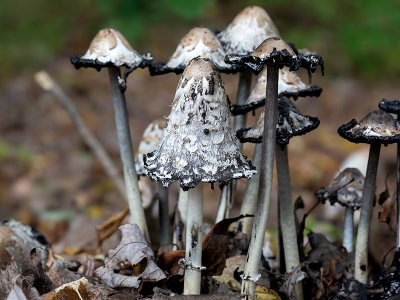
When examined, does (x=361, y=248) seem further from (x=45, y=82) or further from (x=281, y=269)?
(x=45, y=82)

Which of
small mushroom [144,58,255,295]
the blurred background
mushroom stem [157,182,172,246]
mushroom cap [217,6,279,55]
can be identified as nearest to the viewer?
small mushroom [144,58,255,295]

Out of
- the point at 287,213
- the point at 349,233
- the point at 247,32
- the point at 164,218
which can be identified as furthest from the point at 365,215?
the point at 164,218

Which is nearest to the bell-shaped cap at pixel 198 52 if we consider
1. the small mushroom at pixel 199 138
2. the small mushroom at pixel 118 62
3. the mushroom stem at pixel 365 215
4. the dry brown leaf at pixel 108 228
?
A: the small mushroom at pixel 118 62

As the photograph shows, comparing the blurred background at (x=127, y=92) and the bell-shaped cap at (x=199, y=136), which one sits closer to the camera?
the bell-shaped cap at (x=199, y=136)

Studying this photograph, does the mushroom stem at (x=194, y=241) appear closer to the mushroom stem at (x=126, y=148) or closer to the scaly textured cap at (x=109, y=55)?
the mushroom stem at (x=126, y=148)

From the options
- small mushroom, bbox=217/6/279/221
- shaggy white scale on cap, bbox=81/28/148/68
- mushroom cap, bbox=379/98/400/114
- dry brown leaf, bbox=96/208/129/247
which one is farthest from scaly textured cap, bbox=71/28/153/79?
dry brown leaf, bbox=96/208/129/247

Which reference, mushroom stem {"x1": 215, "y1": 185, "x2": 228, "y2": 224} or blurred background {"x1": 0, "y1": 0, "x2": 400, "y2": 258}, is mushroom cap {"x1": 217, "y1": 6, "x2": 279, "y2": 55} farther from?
blurred background {"x1": 0, "y1": 0, "x2": 400, "y2": 258}

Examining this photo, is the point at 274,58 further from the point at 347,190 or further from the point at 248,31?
the point at 347,190
